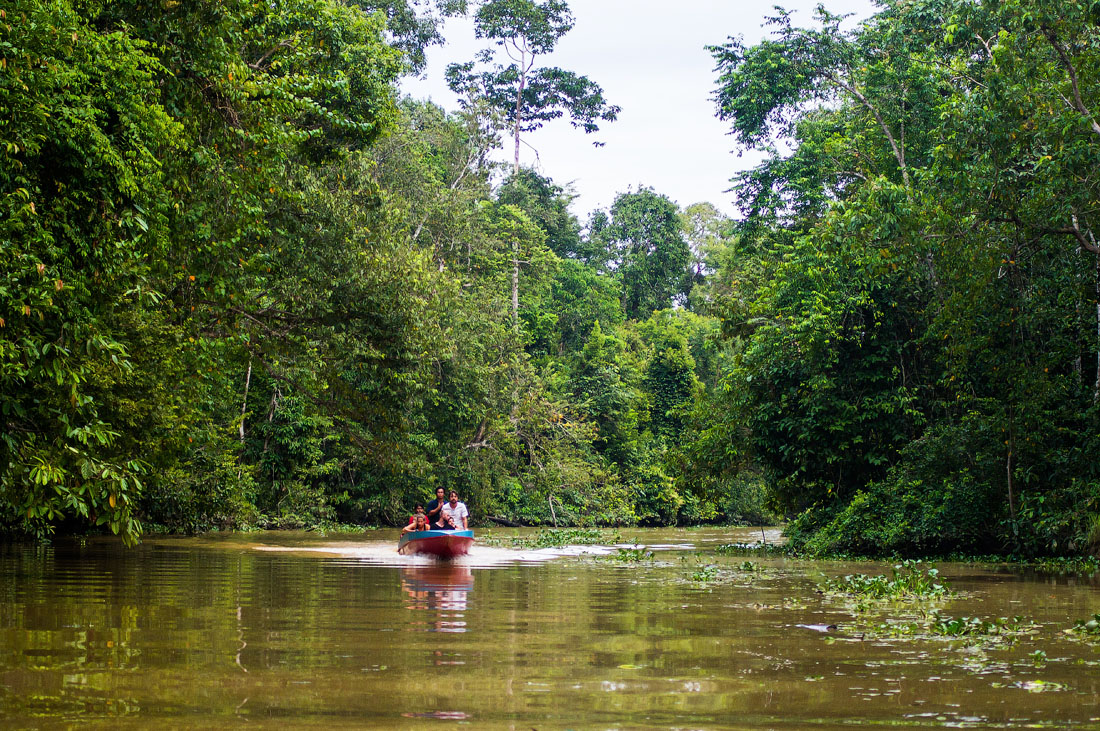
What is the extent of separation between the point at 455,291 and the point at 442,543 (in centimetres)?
1580

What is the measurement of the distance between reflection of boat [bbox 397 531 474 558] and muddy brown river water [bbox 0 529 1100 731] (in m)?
4.42

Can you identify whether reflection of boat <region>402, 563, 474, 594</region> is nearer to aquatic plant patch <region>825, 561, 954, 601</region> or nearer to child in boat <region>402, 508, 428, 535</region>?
child in boat <region>402, 508, 428, 535</region>

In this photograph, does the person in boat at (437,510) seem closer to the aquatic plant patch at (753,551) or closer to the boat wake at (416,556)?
the boat wake at (416,556)

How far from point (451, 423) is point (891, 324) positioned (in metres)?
18.5

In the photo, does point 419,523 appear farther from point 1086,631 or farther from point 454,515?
point 1086,631

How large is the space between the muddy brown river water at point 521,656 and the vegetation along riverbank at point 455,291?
5.46 ft

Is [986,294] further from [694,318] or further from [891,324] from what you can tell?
[694,318]

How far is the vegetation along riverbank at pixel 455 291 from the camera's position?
31.1 feet

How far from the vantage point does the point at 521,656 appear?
6.21 m

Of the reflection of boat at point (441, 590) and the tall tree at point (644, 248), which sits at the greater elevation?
the tall tree at point (644, 248)

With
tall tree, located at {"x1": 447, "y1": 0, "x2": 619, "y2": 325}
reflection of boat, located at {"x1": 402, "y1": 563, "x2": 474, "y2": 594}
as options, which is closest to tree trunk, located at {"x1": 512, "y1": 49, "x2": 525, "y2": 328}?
tall tree, located at {"x1": 447, "y1": 0, "x2": 619, "y2": 325}

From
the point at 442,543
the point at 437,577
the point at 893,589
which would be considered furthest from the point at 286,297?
the point at 893,589

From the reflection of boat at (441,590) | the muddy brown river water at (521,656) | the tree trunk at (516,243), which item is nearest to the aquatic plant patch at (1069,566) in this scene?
the muddy brown river water at (521,656)

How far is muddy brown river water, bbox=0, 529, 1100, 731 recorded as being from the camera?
443 centimetres
